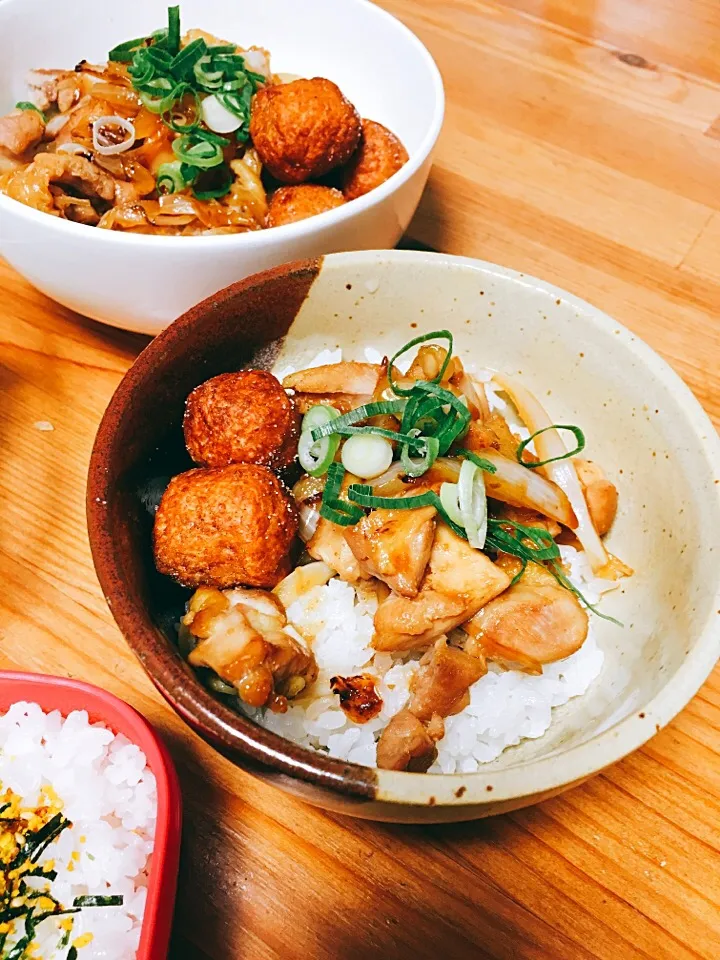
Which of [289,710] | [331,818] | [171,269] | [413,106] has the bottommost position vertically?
[331,818]

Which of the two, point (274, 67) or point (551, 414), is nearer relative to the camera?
point (551, 414)

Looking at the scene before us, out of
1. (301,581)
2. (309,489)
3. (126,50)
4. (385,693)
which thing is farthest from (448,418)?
(126,50)

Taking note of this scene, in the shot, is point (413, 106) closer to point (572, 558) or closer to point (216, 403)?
point (216, 403)

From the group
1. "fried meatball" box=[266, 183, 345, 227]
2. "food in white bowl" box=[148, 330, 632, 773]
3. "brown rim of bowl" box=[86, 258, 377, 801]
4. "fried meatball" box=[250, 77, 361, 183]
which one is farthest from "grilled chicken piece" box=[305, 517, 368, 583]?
"fried meatball" box=[250, 77, 361, 183]

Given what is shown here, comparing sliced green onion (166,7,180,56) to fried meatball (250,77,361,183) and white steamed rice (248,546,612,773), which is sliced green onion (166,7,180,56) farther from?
white steamed rice (248,546,612,773)

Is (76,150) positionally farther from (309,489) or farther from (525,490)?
(525,490)

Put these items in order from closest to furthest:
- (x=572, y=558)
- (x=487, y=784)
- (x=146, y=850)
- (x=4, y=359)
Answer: (x=487, y=784), (x=146, y=850), (x=572, y=558), (x=4, y=359)

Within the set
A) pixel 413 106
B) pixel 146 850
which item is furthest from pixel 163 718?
pixel 413 106
